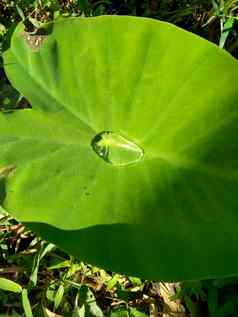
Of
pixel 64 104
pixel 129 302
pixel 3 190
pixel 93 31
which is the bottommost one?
pixel 129 302

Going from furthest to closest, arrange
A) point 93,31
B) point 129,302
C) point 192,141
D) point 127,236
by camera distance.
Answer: point 129,302
point 93,31
point 192,141
point 127,236

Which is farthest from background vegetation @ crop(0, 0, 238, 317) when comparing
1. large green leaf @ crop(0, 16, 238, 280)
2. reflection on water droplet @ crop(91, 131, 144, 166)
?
reflection on water droplet @ crop(91, 131, 144, 166)

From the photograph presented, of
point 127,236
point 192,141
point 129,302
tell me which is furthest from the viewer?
point 129,302

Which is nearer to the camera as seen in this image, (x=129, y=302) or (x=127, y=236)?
(x=127, y=236)

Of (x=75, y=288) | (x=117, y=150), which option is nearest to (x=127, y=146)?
(x=117, y=150)

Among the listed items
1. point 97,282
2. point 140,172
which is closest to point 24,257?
point 97,282

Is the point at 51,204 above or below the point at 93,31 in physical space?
below

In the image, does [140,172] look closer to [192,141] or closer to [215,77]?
[192,141]

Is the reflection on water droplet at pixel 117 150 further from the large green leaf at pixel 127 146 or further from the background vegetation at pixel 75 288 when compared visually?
the background vegetation at pixel 75 288

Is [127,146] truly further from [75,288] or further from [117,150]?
[75,288]
